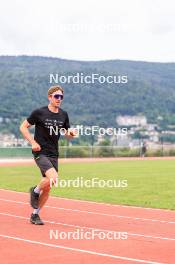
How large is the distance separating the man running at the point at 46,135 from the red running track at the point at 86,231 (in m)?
0.60

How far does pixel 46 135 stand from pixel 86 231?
170 centimetres

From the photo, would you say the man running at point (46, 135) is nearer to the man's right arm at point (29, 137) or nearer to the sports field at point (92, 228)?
the man's right arm at point (29, 137)

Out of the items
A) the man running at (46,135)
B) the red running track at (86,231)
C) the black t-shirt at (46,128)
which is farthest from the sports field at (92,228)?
the black t-shirt at (46,128)

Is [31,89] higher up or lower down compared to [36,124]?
higher up

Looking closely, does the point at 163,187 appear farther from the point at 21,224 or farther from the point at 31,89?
the point at 31,89

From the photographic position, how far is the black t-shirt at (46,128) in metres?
11.5

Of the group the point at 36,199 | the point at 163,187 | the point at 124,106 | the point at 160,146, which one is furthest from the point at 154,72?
the point at 36,199

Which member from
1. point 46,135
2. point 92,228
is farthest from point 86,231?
point 46,135

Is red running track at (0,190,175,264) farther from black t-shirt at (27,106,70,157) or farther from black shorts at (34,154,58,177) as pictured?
black t-shirt at (27,106,70,157)

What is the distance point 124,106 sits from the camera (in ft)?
348

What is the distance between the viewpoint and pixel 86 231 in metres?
10.8

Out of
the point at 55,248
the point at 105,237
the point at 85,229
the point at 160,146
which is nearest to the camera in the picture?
the point at 55,248

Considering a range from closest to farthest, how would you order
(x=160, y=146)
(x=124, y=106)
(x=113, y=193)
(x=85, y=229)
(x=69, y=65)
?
1. (x=85, y=229)
2. (x=113, y=193)
3. (x=160, y=146)
4. (x=124, y=106)
5. (x=69, y=65)

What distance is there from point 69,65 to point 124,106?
3715cm
